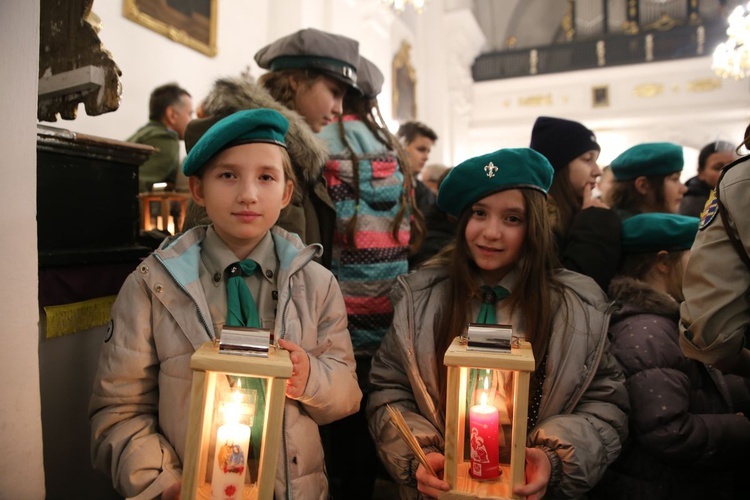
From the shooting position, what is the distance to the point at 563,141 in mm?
2240

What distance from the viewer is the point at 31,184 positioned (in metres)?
1.19

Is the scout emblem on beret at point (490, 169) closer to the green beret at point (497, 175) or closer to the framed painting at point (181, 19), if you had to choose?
the green beret at point (497, 175)

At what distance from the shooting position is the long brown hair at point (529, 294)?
1521 millimetres

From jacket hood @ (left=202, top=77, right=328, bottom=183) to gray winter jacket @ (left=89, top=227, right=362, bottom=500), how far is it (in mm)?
501

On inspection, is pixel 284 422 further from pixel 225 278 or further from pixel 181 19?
pixel 181 19

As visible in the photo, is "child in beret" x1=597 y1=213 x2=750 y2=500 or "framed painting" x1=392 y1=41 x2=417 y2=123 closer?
"child in beret" x1=597 y1=213 x2=750 y2=500

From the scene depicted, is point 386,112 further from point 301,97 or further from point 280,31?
point 301,97

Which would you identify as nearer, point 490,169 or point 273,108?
point 490,169

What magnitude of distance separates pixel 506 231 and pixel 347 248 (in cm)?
66

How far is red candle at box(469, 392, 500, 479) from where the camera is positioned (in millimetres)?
1191

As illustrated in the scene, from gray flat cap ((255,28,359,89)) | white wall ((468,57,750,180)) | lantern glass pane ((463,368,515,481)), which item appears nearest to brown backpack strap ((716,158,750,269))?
lantern glass pane ((463,368,515,481))

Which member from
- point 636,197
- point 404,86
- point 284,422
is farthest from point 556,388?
point 404,86

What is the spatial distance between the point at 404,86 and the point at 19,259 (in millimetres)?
8769

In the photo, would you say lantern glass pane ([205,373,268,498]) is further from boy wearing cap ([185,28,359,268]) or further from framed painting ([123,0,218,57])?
framed painting ([123,0,218,57])
